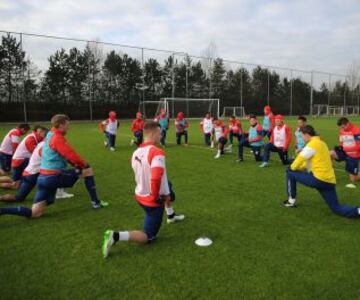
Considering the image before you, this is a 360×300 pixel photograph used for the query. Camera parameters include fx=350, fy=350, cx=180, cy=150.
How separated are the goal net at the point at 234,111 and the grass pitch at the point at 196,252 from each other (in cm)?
4083

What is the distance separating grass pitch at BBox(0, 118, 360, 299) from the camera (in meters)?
3.76

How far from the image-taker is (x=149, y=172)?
4.63m

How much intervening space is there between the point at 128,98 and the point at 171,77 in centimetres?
640

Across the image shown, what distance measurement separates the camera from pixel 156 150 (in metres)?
4.54

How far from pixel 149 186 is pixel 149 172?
0.21 m

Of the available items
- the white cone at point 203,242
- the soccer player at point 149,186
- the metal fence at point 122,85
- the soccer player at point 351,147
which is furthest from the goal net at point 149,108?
the soccer player at point 149,186

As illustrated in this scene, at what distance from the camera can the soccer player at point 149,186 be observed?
445 centimetres

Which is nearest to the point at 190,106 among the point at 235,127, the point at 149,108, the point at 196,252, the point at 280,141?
the point at 149,108

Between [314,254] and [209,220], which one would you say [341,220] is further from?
[209,220]

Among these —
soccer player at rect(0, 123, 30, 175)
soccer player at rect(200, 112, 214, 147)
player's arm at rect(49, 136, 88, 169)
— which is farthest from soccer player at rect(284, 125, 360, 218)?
soccer player at rect(200, 112, 214, 147)

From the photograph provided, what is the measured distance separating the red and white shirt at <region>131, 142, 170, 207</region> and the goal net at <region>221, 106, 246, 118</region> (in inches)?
1718

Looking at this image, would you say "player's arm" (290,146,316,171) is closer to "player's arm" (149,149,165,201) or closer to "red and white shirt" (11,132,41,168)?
"player's arm" (149,149,165,201)

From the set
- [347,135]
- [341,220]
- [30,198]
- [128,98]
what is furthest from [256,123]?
[128,98]

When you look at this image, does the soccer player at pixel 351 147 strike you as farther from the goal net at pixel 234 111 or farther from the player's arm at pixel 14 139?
the goal net at pixel 234 111
